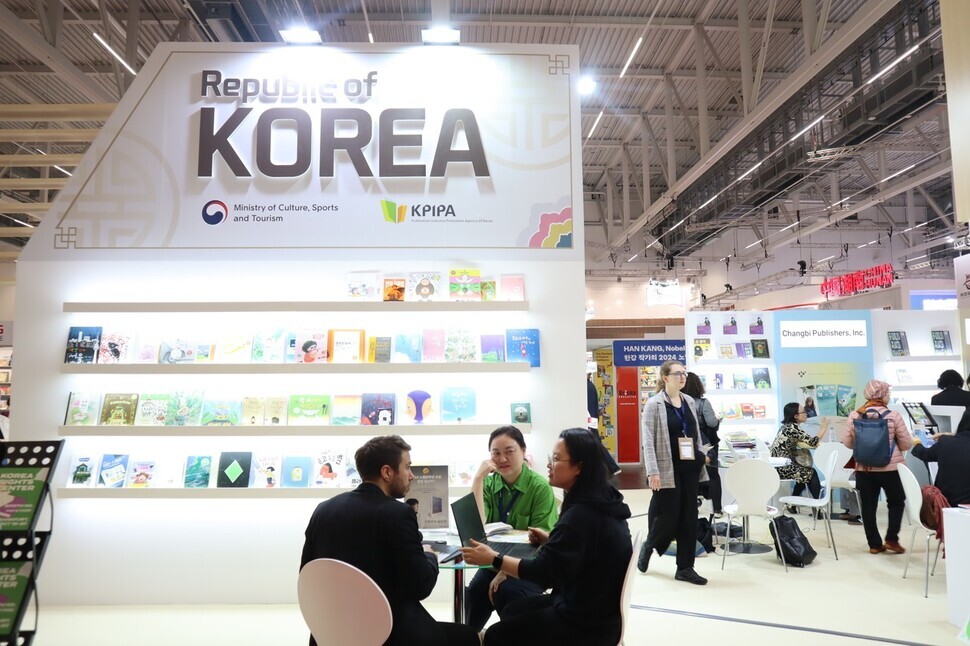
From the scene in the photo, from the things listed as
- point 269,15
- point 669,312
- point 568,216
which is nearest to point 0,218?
point 269,15

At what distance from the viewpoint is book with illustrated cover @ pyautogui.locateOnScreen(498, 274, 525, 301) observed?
4.38m

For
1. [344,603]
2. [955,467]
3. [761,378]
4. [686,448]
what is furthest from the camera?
[761,378]

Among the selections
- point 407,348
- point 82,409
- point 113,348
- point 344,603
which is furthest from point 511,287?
point 82,409

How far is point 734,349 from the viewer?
840cm

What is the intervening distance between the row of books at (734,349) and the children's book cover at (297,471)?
227 inches

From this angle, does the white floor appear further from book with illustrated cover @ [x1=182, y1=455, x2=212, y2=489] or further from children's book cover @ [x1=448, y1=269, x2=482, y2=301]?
children's book cover @ [x1=448, y1=269, x2=482, y2=301]

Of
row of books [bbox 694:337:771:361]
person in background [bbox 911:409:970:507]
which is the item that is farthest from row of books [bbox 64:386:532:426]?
row of books [bbox 694:337:771:361]

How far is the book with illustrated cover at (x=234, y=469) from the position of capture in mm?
4199

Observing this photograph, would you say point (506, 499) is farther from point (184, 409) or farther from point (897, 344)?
point (897, 344)

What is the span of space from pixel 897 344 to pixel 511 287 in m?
6.97

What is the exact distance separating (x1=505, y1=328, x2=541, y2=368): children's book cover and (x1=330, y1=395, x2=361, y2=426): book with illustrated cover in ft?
3.54

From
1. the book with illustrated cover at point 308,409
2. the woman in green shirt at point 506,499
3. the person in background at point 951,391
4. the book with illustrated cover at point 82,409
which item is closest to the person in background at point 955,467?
the person in background at point 951,391

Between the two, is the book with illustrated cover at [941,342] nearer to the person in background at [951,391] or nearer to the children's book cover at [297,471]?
the person in background at [951,391]

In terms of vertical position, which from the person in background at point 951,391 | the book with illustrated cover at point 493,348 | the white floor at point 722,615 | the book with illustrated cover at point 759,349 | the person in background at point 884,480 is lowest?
the white floor at point 722,615
